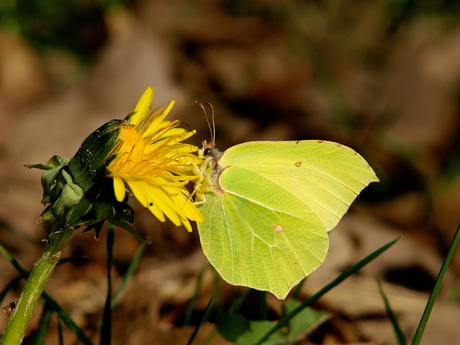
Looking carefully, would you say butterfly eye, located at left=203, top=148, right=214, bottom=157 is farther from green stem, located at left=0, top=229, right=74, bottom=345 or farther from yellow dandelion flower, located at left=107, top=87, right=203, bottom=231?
green stem, located at left=0, top=229, right=74, bottom=345

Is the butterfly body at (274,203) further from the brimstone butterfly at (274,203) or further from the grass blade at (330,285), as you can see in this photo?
the grass blade at (330,285)

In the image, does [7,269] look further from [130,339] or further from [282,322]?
[282,322]

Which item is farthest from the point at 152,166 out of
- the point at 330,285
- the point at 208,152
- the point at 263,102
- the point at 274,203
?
the point at 263,102

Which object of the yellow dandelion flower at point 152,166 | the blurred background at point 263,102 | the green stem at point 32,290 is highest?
the yellow dandelion flower at point 152,166

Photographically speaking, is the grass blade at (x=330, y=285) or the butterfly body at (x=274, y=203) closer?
the grass blade at (x=330, y=285)

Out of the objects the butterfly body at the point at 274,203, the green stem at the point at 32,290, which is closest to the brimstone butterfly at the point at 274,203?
the butterfly body at the point at 274,203

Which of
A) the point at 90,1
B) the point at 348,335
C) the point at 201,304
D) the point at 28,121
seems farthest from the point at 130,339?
the point at 90,1

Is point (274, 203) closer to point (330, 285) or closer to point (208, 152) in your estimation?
point (208, 152)
